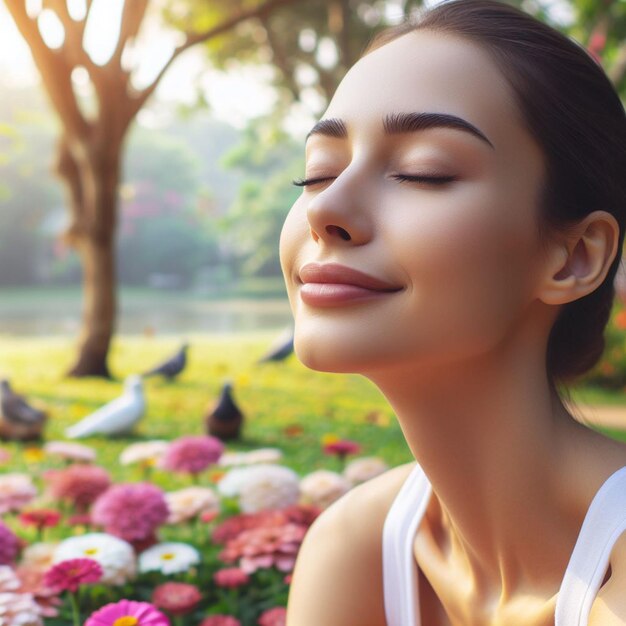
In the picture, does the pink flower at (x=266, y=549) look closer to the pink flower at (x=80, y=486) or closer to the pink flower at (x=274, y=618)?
the pink flower at (x=274, y=618)

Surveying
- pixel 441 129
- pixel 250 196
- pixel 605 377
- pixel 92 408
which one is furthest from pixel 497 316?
pixel 250 196

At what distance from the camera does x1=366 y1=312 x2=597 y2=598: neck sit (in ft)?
3.75

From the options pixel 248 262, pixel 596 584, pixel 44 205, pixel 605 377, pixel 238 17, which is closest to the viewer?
pixel 596 584

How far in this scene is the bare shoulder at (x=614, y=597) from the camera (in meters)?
0.97

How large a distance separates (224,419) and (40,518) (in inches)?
64.3

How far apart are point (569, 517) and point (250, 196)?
72.7ft

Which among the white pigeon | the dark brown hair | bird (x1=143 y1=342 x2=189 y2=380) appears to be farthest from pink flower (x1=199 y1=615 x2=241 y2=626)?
bird (x1=143 y1=342 x2=189 y2=380)

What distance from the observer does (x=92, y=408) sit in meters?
4.61

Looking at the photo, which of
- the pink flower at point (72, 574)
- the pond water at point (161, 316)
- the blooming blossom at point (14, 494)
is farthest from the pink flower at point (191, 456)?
the pond water at point (161, 316)

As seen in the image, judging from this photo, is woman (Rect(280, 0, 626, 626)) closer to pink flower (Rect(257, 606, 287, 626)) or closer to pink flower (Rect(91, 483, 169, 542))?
pink flower (Rect(257, 606, 287, 626))

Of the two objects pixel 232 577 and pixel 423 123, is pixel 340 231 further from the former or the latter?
pixel 232 577

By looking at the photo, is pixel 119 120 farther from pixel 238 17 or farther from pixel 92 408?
pixel 92 408

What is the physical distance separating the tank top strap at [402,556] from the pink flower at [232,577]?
47cm

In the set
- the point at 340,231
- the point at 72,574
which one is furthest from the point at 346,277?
the point at 72,574
